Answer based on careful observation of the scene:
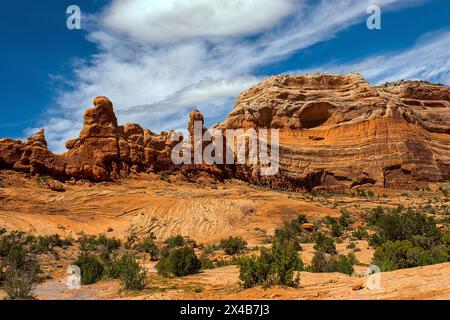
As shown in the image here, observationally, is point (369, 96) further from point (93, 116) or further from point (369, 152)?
point (93, 116)

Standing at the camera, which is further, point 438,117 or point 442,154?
point 438,117

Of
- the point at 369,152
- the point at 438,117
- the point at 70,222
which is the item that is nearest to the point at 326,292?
the point at 70,222

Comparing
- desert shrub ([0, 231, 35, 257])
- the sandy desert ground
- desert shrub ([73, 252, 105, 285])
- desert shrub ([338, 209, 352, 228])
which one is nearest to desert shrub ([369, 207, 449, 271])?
the sandy desert ground

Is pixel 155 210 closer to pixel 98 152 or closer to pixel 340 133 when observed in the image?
pixel 98 152

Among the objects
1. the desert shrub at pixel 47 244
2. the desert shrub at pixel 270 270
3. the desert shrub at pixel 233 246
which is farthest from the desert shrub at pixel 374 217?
the desert shrub at pixel 270 270

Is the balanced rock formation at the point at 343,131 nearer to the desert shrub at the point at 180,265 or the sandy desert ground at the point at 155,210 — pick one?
the sandy desert ground at the point at 155,210

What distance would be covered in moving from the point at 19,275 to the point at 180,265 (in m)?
5.79

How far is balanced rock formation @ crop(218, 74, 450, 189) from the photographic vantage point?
58.6 metres

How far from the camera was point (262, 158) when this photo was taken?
2142 inches

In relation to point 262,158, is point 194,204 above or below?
below

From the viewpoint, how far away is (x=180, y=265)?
1708 centimetres

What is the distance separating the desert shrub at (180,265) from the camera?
17.0 m

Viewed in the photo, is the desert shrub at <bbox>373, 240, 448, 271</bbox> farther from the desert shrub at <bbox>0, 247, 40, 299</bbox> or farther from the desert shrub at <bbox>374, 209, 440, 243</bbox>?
the desert shrub at <bbox>0, 247, 40, 299</bbox>

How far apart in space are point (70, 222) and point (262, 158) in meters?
28.1
